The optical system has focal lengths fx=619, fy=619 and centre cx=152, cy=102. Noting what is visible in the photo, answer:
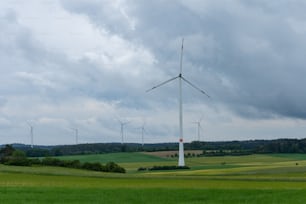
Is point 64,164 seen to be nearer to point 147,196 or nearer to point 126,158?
point 126,158

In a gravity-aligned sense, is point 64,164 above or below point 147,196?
above

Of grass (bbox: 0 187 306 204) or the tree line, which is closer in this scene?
grass (bbox: 0 187 306 204)

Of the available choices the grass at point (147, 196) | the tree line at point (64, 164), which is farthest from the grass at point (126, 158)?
the grass at point (147, 196)

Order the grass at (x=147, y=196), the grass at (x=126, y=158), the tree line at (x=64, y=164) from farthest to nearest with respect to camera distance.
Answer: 1. the grass at (x=126, y=158)
2. the tree line at (x=64, y=164)
3. the grass at (x=147, y=196)

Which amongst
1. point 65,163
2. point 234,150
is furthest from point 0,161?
point 234,150

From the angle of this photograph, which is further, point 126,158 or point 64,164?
point 126,158

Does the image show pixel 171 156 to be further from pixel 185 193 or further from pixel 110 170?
pixel 185 193

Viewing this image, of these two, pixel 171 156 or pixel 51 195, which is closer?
pixel 51 195

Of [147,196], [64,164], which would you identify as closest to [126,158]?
[64,164]

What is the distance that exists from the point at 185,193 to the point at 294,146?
493 feet

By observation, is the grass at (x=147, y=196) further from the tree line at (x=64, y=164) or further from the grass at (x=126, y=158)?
the grass at (x=126, y=158)

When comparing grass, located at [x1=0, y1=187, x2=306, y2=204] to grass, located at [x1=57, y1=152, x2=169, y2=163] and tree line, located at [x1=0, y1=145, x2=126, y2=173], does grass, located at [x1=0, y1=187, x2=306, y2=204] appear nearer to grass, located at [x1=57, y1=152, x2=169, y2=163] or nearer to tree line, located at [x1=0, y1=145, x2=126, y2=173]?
tree line, located at [x1=0, y1=145, x2=126, y2=173]

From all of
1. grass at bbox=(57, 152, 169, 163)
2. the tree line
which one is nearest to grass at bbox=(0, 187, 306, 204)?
the tree line

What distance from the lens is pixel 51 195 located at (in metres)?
35.3
